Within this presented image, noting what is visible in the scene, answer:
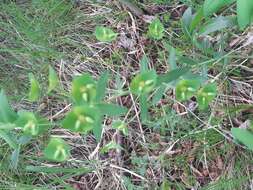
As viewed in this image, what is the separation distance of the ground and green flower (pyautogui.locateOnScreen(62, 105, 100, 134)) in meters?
0.61

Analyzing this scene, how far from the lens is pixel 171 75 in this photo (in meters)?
1.27

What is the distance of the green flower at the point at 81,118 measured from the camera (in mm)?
982

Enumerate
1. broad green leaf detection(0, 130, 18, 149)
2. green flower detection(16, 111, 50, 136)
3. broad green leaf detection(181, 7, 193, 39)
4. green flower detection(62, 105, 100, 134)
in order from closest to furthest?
green flower detection(62, 105, 100, 134) < green flower detection(16, 111, 50, 136) < broad green leaf detection(0, 130, 18, 149) < broad green leaf detection(181, 7, 193, 39)

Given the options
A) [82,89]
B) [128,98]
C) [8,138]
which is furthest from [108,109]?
[128,98]

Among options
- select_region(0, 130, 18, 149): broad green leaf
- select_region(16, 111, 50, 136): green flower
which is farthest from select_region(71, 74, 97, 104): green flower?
select_region(0, 130, 18, 149): broad green leaf

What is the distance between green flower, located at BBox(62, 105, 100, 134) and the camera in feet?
3.22

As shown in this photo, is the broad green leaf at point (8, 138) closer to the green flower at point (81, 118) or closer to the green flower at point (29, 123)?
the green flower at point (29, 123)

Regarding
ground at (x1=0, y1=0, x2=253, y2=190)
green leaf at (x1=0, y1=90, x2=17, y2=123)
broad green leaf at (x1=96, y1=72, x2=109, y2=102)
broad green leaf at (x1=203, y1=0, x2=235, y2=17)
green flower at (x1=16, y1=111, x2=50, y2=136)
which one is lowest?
ground at (x1=0, y1=0, x2=253, y2=190)

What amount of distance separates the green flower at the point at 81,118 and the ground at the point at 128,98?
0.61m

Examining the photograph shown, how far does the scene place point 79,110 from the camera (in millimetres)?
977

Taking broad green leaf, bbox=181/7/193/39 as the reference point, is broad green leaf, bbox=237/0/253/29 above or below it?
above

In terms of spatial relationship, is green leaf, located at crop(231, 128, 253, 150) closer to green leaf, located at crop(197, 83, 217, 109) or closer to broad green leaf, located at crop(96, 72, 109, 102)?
green leaf, located at crop(197, 83, 217, 109)

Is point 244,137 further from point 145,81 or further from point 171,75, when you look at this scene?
point 145,81

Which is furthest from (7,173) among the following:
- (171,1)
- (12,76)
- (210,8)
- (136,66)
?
(210,8)
